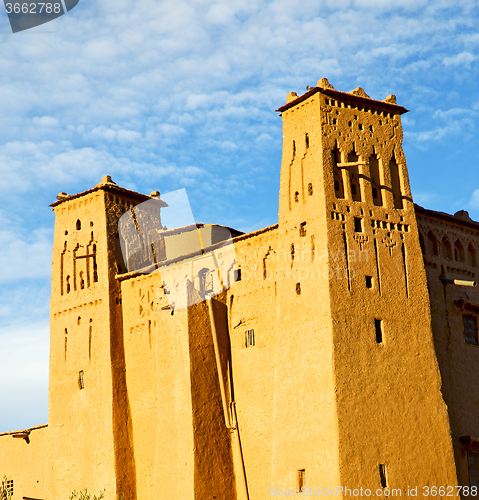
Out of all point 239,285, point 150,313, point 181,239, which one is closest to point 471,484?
point 239,285

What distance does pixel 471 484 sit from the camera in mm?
22625

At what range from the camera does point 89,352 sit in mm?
27953

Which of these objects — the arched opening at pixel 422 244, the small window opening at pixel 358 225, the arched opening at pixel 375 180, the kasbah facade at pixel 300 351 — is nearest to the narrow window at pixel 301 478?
the kasbah facade at pixel 300 351

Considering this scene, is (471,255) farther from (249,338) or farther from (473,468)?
(249,338)

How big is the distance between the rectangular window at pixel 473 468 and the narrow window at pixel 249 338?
6.74m

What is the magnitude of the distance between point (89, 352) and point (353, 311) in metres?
10.3

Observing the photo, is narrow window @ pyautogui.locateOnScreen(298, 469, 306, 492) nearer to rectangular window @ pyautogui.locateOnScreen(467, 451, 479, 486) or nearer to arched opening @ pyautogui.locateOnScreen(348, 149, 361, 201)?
rectangular window @ pyautogui.locateOnScreen(467, 451, 479, 486)

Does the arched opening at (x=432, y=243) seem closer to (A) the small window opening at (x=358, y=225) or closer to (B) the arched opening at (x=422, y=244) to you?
(B) the arched opening at (x=422, y=244)

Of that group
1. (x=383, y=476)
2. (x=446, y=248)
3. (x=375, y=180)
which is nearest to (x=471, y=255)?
(x=446, y=248)

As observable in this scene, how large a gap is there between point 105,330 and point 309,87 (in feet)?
34.6

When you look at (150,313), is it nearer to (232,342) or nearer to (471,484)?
(232,342)

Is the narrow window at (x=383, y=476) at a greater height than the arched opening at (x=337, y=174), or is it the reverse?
the arched opening at (x=337, y=174)

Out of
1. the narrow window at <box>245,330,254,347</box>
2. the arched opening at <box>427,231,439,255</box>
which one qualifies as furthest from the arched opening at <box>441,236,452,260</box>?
the narrow window at <box>245,330,254,347</box>

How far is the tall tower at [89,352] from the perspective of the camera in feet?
86.9
